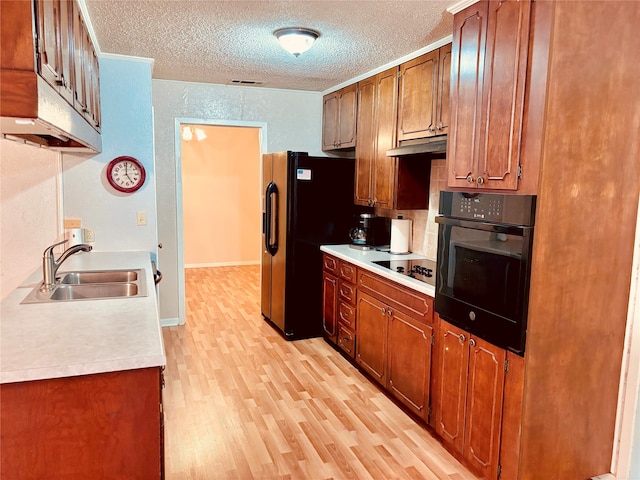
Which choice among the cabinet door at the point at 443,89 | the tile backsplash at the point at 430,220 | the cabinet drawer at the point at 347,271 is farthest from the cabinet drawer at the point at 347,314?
the cabinet door at the point at 443,89

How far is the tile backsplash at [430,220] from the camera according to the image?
357 cm

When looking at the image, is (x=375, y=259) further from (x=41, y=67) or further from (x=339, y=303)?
(x=41, y=67)

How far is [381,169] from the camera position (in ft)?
12.4

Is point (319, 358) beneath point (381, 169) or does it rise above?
beneath

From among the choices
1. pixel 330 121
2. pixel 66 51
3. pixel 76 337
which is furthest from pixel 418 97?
pixel 76 337

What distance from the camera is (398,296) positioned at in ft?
10.1

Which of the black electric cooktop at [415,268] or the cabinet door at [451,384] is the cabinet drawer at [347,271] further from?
the cabinet door at [451,384]

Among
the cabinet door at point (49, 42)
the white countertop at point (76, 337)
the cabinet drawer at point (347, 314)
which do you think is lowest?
the cabinet drawer at point (347, 314)

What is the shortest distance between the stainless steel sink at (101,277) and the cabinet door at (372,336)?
1.63 m

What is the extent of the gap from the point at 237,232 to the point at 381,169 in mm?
4719

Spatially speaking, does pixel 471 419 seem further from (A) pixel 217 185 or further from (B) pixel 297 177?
(A) pixel 217 185

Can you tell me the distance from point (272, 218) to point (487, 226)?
2616 millimetres

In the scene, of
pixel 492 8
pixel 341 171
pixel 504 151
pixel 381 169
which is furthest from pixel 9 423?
pixel 341 171

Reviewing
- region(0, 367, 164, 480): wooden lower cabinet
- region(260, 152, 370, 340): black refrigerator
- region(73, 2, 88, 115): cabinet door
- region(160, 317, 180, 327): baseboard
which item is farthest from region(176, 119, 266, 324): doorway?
region(0, 367, 164, 480): wooden lower cabinet
